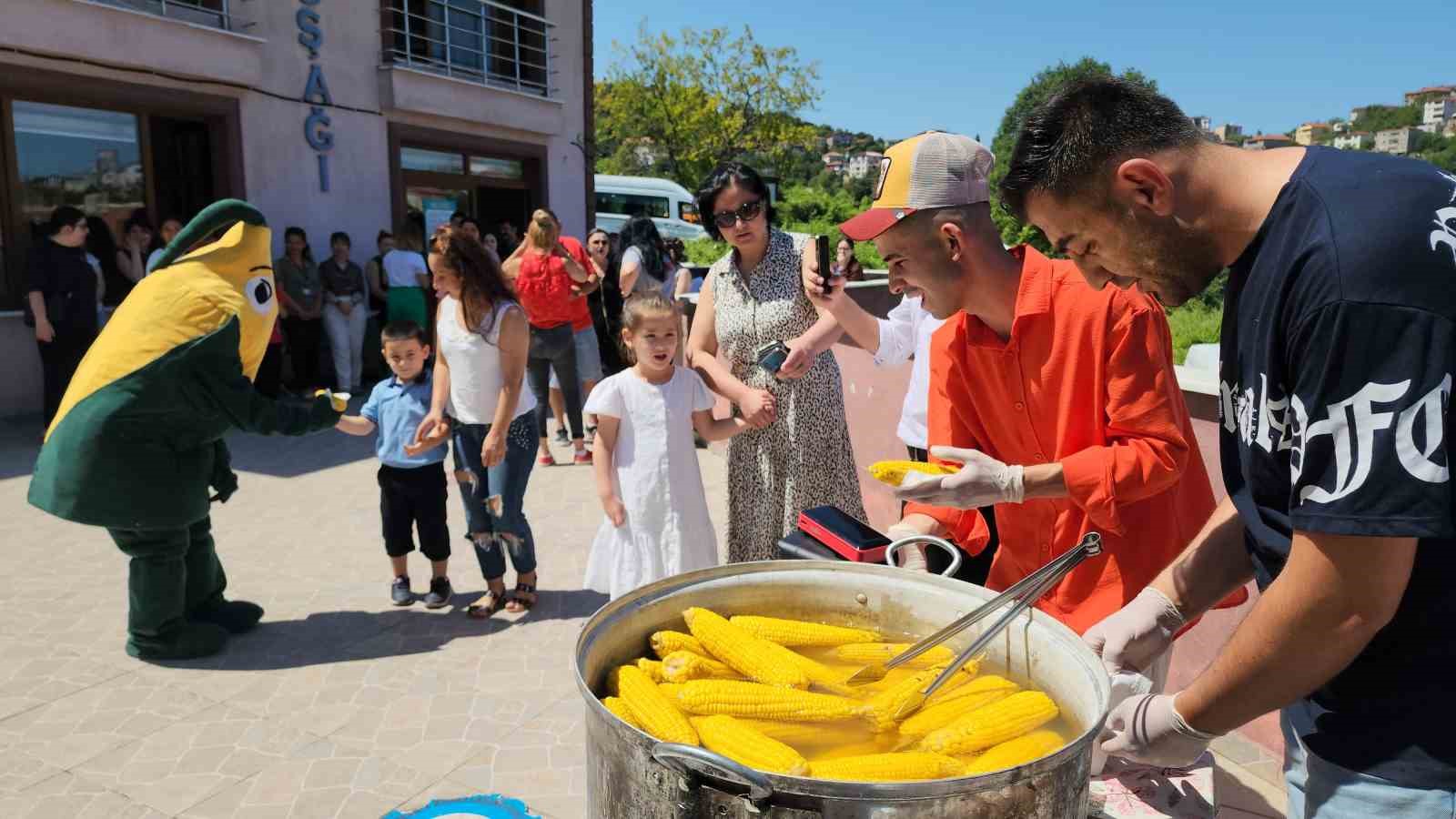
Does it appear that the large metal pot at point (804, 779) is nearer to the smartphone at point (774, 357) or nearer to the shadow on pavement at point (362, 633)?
the smartphone at point (774, 357)

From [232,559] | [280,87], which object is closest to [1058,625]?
[232,559]

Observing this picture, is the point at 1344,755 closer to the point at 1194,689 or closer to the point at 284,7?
the point at 1194,689

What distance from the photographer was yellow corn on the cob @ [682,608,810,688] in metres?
1.72

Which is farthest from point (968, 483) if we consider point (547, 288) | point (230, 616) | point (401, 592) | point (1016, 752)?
point (547, 288)

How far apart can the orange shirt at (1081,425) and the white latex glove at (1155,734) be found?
50cm

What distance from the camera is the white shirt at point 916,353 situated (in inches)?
165

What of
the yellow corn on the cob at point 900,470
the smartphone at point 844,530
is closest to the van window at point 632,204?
the smartphone at point 844,530

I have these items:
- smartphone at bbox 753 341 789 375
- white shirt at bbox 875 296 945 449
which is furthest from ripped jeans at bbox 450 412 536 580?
white shirt at bbox 875 296 945 449

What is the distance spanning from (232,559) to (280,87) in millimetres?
8024

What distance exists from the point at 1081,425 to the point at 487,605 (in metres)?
3.65

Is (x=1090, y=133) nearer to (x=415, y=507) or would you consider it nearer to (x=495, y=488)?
(x=495, y=488)

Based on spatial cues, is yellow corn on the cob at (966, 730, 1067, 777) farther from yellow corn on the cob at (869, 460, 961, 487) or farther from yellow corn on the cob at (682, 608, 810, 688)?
yellow corn on the cob at (869, 460, 961, 487)

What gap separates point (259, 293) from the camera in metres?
4.46

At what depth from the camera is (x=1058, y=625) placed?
1.66 m
